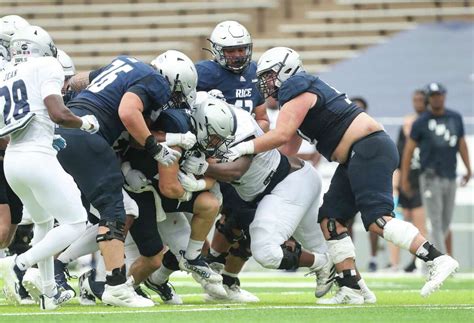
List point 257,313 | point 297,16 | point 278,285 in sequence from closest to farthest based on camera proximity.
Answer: point 257,313 < point 278,285 < point 297,16

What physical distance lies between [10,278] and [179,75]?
1558 mm

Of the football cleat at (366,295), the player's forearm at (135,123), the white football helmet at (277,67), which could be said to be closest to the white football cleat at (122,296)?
the player's forearm at (135,123)

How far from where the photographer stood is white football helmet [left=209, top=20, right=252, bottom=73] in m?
8.37

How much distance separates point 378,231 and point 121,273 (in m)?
1.55

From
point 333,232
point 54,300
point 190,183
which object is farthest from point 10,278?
point 333,232

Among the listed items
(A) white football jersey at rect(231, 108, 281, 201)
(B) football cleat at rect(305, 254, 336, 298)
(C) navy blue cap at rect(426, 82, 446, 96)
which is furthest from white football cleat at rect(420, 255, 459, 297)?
(C) navy blue cap at rect(426, 82, 446, 96)

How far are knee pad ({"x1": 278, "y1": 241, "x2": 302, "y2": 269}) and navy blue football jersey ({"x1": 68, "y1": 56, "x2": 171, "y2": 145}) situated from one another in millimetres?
1205

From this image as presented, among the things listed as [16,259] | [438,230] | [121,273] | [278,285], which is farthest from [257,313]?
[438,230]

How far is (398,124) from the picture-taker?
17.1m

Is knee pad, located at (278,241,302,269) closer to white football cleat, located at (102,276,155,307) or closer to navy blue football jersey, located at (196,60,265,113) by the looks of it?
white football cleat, located at (102,276,155,307)

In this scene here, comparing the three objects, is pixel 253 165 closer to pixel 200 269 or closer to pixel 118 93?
pixel 200 269

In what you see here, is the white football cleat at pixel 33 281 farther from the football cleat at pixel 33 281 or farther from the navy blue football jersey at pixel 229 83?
the navy blue football jersey at pixel 229 83

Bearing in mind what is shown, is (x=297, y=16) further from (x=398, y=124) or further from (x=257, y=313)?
(x=257, y=313)

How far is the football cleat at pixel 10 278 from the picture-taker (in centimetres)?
739
